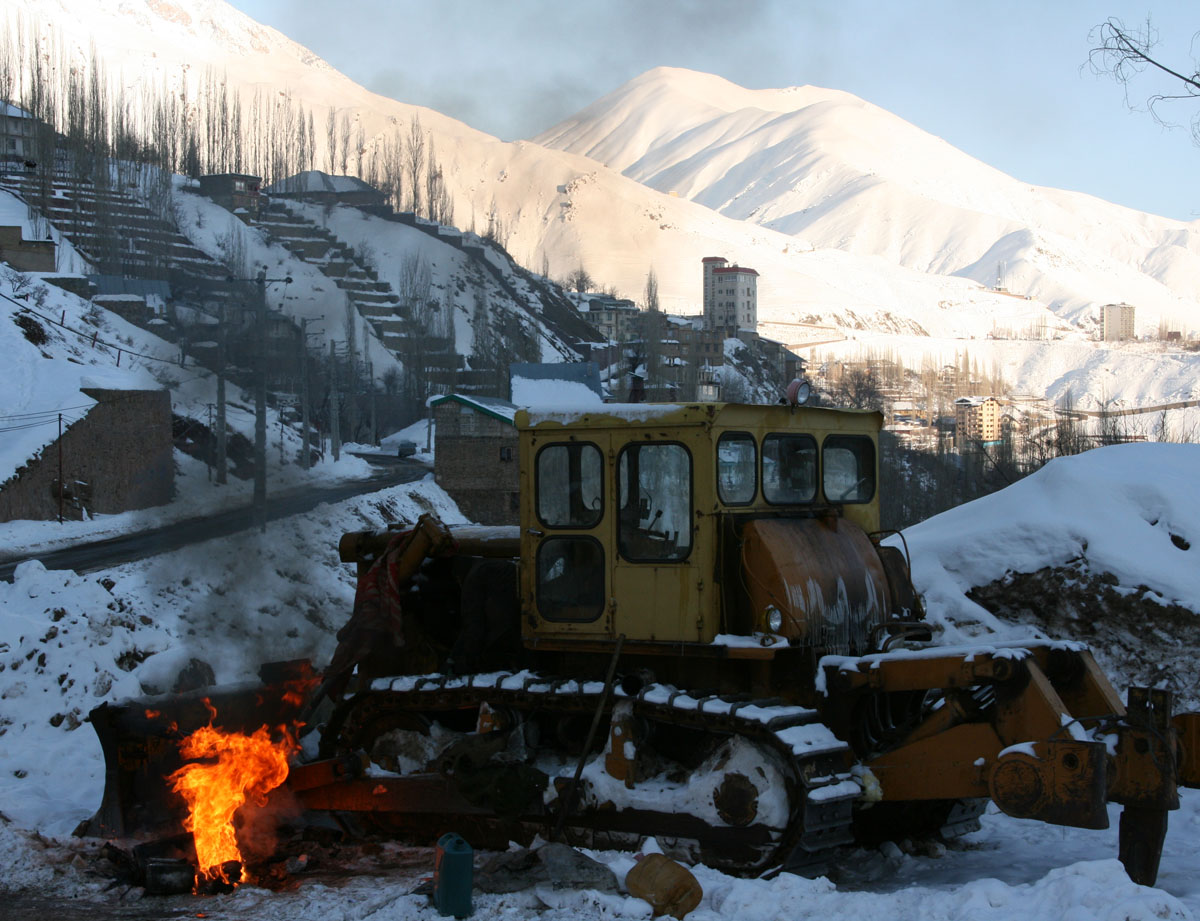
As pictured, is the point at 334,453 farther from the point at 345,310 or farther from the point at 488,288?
the point at 488,288

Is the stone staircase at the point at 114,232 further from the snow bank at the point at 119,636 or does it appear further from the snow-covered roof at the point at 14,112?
the snow bank at the point at 119,636

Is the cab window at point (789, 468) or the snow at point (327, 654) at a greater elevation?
the cab window at point (789, 468)

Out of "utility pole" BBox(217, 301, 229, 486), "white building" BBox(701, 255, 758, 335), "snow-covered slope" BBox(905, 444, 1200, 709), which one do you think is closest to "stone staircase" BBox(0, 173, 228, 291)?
"utility pole" BBox(217, 301, 229, 486)

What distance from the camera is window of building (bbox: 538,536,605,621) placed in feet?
26.0

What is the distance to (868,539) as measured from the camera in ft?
27.7

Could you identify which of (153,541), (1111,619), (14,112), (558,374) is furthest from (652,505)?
(14,112)

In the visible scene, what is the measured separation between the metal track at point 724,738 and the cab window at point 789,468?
1.49 metres

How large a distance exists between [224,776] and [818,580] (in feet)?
15.7

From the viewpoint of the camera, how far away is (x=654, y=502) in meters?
7.71

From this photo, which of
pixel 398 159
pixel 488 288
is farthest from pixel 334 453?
pixel 398 159

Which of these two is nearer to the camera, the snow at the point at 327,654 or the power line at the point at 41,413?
the snow at the point at 327,654

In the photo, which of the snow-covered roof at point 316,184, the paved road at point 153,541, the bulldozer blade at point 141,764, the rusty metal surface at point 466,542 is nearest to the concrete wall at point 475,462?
the paved road at point 153,541

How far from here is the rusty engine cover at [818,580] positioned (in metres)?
7.41

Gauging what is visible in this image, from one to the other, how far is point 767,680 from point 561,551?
168 cm
